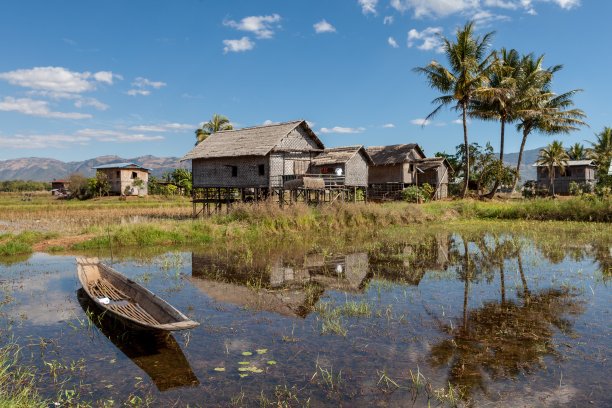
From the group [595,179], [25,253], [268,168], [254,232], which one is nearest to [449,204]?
[268,168]

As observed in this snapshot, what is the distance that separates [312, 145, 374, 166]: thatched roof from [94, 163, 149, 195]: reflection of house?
1058 inches

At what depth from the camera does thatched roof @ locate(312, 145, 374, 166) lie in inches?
1074

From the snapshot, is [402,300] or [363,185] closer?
[402,300]

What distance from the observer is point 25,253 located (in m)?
14.2

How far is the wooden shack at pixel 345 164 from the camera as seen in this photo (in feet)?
89.7

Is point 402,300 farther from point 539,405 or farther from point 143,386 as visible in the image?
point 143,386

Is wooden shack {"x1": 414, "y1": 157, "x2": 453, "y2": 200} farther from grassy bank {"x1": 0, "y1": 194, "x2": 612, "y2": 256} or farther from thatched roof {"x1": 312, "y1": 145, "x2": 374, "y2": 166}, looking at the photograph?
grassy bank {"x1": 0, "y1": 194, "x2": 612, "y2": 256}

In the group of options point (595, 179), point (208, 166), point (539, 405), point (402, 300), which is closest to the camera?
point (539, 405)

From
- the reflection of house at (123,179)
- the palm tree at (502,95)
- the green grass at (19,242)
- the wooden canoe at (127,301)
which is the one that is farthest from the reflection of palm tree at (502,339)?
the reflection of house at (123,179)

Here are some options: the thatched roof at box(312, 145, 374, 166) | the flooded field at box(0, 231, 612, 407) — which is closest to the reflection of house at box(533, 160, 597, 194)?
the thatched roof at box(312, 145, 374, 166)

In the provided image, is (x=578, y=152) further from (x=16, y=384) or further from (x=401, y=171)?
(x=16, y=384)

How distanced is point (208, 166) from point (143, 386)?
2333 cm

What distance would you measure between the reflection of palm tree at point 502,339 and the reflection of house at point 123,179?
45.1 m

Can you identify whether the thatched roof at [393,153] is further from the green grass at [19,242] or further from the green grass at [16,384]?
the green grass at [16,384]
